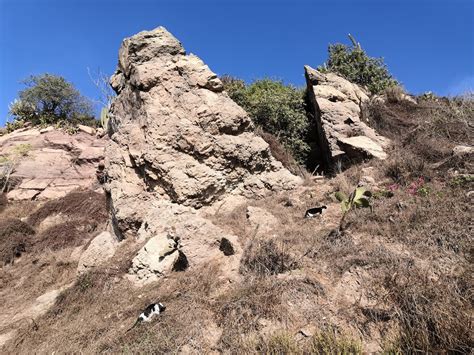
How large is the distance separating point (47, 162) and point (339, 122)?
11901 millimetres

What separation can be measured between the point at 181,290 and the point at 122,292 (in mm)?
957

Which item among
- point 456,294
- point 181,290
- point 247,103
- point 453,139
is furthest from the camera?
point 247,103

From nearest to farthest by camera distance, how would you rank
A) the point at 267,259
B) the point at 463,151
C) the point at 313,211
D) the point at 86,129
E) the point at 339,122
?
the point at 267,259, the point at 313,211, the point at 463,151, the point at 339,122, the point at 86,129

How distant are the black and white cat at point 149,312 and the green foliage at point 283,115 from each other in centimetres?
683

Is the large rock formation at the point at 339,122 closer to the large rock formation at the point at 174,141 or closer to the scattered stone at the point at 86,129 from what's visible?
the large rock formation at the point at 174,141

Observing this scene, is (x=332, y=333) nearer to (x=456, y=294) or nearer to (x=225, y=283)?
(x=456, y=294)

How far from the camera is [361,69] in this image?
45.4 ft

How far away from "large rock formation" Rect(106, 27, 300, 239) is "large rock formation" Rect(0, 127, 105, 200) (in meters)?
6.87

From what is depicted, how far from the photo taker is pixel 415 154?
7344 millimetres

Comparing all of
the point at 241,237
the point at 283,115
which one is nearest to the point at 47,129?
the point at 283,115

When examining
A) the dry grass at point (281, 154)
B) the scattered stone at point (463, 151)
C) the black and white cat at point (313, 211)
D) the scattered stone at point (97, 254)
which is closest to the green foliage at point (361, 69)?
the dry grass at point (281, 154)

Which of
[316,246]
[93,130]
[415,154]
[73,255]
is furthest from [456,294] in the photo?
[93,130]

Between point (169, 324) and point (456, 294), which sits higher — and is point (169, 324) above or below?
below

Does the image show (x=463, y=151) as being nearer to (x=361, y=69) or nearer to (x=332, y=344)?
(x=332, y=344)
